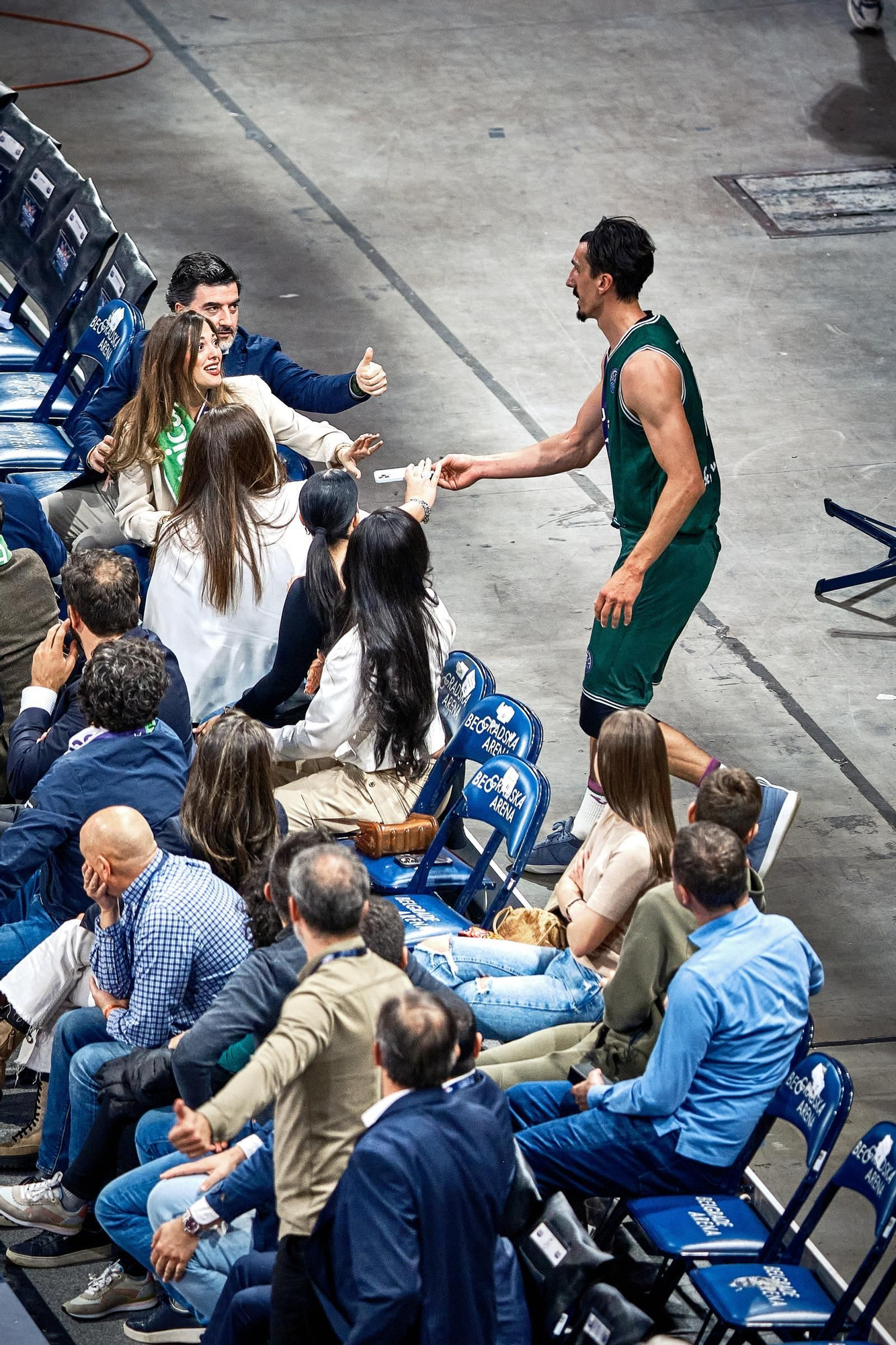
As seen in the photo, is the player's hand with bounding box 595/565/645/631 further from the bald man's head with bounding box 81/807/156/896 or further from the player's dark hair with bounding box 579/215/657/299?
the bald man's head with bounding box 81/807/156/896

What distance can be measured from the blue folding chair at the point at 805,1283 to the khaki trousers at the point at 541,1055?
801mm

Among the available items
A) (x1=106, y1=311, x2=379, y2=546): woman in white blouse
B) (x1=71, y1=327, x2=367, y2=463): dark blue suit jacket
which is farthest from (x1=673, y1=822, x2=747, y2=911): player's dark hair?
(x1=71, y1=327, x2=367, y2=463): dark blue suit jacket

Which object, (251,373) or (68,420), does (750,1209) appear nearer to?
(251,373)

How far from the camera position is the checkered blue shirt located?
14.6 ft

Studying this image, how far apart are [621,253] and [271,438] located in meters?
1.51

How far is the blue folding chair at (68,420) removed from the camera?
26.3ft

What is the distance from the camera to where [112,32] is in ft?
47.7

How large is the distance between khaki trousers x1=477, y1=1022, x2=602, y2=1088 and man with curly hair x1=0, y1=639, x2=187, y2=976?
3.36ft

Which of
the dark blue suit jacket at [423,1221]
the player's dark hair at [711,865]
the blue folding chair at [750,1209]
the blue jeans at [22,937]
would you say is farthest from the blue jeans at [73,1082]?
the player's dark hair at [711,865]

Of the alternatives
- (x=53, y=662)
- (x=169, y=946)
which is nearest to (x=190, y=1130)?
(x=169, y=946)

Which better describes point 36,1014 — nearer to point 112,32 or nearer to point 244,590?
point 244,590

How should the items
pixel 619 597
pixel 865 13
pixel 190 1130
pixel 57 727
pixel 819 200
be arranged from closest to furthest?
pixel 190 1130
pixel 57 727
pixel 619 597
pixel 819 200
pixel 865 13

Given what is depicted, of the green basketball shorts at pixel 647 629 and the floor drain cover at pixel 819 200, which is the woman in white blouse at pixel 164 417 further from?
the floor drain cover at pixel 819 200

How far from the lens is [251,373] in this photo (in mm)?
7680
